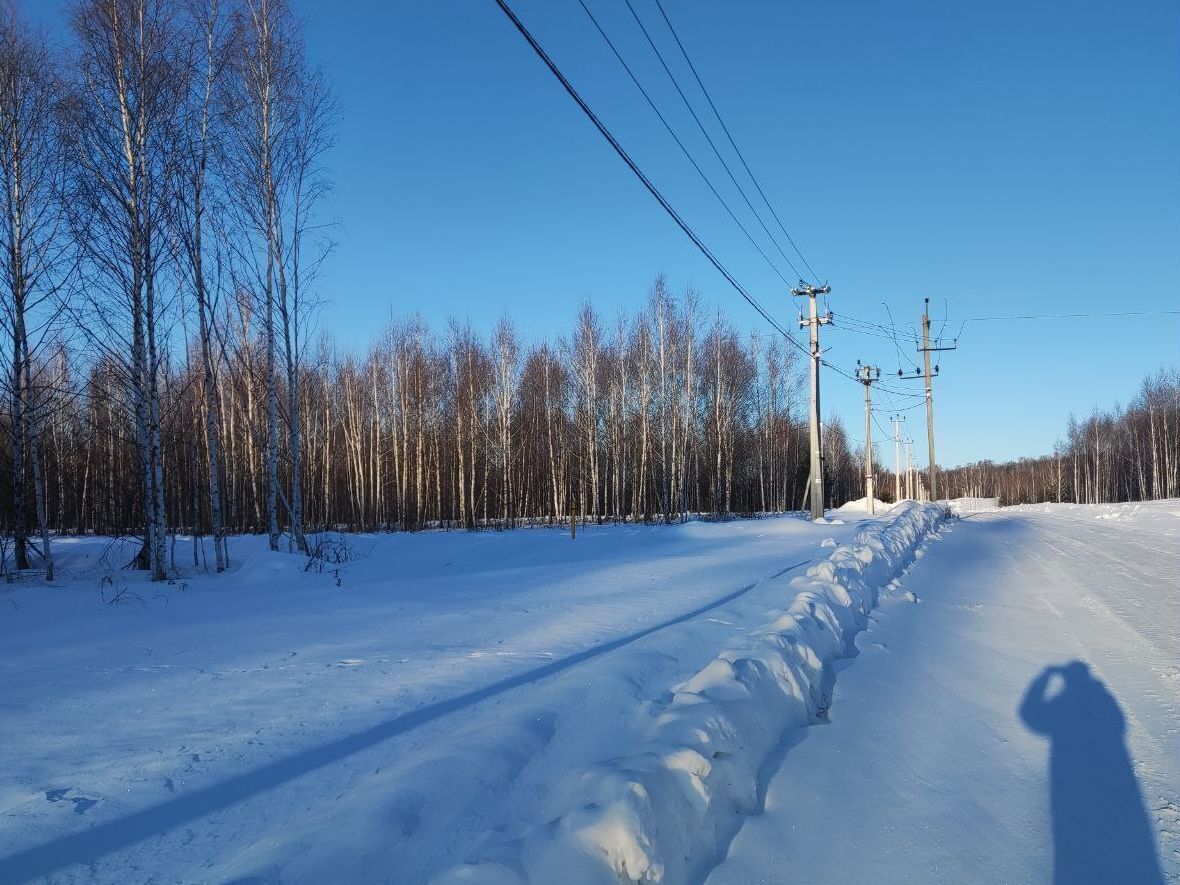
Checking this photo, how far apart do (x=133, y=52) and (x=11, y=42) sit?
3.46m

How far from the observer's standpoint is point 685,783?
267 centimetres

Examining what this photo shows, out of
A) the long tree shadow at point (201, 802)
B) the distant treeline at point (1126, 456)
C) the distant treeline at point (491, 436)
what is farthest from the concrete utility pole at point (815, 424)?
the distant treeline at point (1126, 456)

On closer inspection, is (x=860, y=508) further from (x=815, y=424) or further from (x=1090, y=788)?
(x=1090, y=788)

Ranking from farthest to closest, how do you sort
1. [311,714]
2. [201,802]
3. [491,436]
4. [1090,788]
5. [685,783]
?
[491,436]
[311,714]
[1090,788]
[201,802]
[685,783]

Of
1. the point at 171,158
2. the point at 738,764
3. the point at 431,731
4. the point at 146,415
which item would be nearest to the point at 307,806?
the point at 431,731

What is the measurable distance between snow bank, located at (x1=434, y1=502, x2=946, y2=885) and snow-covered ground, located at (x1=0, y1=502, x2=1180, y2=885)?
15 mm

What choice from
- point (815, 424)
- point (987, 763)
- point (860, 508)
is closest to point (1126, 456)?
point (860, 508)

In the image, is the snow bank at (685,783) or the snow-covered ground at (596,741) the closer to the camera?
the snow bank at (685,783)

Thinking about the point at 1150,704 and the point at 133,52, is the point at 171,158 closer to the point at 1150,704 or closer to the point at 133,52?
the point at 133,52

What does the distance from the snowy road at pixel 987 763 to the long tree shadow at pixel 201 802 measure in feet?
6.67

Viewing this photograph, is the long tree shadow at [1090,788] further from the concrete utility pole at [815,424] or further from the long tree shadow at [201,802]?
the concrete utility pole at [815,424]

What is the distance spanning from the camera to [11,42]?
12617 mm

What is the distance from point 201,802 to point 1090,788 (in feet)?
13.6

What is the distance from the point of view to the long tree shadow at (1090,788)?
2.65m
